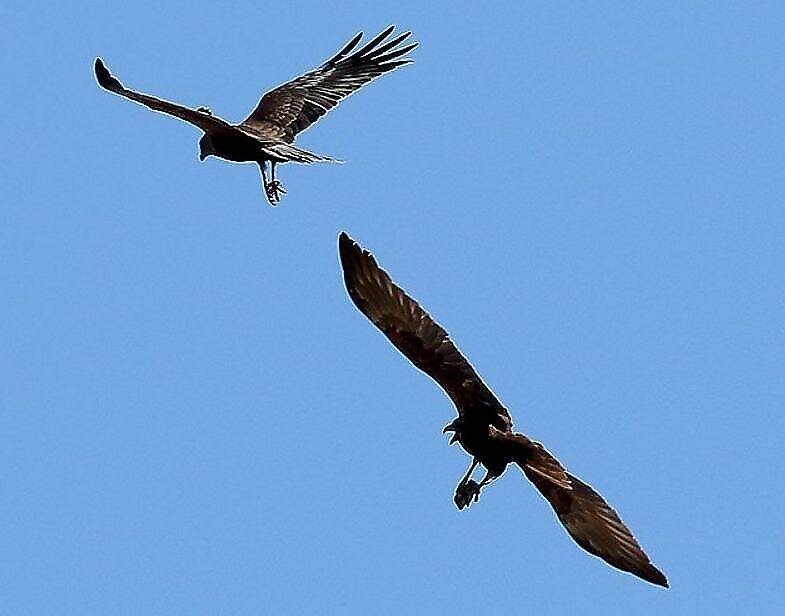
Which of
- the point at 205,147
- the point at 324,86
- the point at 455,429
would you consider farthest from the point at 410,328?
the point at 324,86

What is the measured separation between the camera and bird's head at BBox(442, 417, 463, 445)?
16375 mm

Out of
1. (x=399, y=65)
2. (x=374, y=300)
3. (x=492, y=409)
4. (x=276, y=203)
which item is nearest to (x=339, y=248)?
(x=374, y=300)

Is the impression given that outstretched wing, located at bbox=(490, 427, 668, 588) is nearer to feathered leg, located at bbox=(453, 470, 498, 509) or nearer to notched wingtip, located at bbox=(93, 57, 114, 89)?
feathered leg, located at bbox=(453, 470, 498, 509)

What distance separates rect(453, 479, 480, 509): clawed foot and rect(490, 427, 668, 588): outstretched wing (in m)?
0.49

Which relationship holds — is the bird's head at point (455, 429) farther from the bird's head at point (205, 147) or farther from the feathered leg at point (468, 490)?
the bird's head at point (205, 147)

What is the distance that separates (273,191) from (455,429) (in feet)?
12.9

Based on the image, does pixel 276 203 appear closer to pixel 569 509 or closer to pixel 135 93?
pixel 135 93

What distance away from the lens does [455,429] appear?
53.8 feet

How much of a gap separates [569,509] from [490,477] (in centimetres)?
67

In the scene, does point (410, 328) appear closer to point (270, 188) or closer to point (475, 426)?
point (475, 426)

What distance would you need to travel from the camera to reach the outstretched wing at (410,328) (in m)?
16.1

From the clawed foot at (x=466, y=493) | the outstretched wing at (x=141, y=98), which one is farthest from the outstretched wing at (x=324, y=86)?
the clawed foot at (x=466, y=493)

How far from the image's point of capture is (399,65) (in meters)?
22.2

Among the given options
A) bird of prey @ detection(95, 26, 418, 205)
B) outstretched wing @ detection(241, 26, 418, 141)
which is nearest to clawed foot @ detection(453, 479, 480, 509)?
bird of prey @ detection(95, 26, 418, 205)
